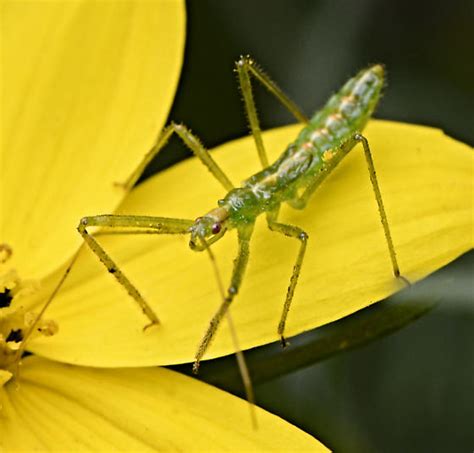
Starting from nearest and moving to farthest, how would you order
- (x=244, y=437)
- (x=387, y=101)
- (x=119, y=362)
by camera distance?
(x=244, y=437) → (x=119, y=362) → (x=387, y=101)

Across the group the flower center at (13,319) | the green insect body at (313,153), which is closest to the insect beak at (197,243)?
the green insect body at (313,153)

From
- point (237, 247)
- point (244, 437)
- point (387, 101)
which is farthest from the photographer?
point (387, 101)

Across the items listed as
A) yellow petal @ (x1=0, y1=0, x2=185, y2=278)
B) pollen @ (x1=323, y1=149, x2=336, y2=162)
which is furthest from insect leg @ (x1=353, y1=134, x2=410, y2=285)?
yellow petal @ (x1=0, y1=0, x2=185, y2=278)

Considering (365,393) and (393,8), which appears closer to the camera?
(365,393)

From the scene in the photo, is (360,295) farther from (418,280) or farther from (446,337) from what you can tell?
(446,337)

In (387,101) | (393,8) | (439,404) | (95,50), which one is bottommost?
(439,404)

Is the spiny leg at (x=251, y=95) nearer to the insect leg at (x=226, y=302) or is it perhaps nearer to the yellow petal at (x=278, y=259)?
the yellow petal at (x=278, y=259)

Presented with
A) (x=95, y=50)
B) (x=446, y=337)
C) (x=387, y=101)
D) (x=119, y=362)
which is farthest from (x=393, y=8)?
(x=119, y=362)
